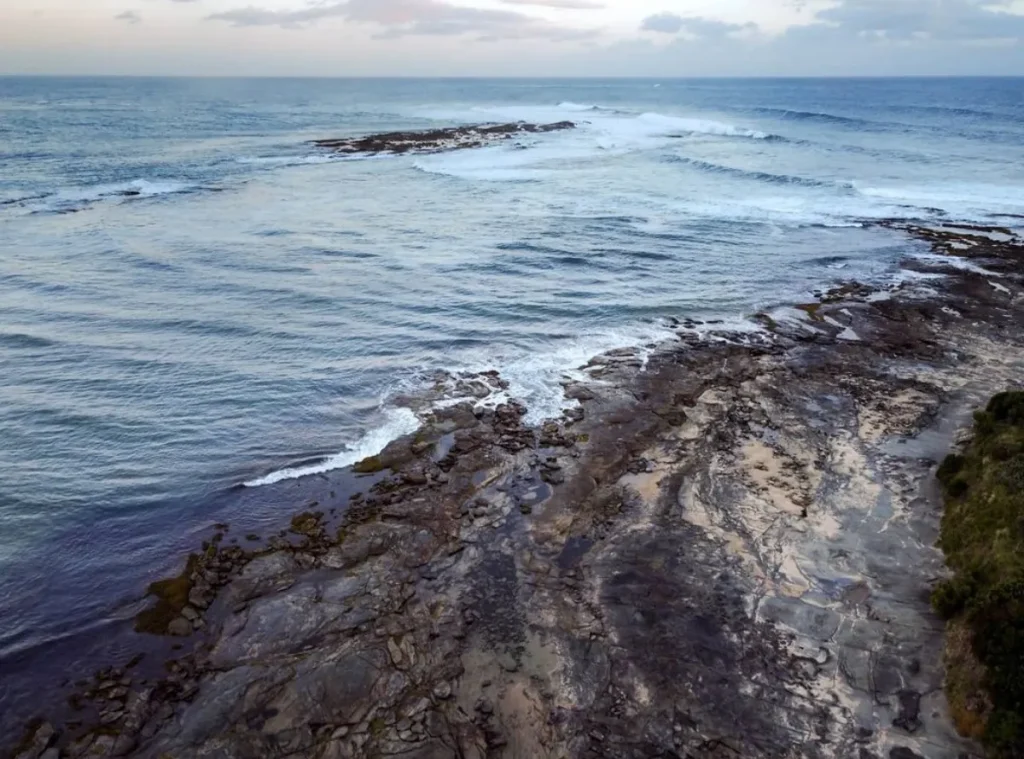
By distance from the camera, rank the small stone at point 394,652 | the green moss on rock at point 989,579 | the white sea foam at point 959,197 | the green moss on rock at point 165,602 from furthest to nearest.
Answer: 1. the white sea foam at point 959,197
2. the green moss on rock at point 165,602
3. the small stone at point 394,652
4. the green moss on rock at point 989,579

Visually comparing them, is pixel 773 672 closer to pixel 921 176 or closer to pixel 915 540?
pixel 915 540

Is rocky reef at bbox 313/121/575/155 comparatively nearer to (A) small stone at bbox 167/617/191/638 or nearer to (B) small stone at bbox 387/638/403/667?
(A) small stone at bbox 167/617/191/638

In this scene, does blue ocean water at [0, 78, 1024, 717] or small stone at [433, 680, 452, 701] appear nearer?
small stone at [433, 680, 452, 701]

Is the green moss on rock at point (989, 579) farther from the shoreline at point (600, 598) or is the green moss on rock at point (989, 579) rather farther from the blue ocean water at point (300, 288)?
the blue ocean water at point (300, 288)

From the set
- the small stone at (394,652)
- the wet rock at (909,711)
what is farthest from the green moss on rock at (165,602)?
the wet rock at (909,711)

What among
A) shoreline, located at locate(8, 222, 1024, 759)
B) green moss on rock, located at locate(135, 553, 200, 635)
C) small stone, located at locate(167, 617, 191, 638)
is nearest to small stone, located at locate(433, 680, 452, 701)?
shoreline, located at locate(8, 222, 1024, 759)

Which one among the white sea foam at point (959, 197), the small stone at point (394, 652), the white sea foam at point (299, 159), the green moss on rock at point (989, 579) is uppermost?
the white sea foam at point (299, 159)

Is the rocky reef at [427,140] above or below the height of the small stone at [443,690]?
above

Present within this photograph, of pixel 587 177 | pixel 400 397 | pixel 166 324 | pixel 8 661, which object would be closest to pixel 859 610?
pixel 400 397
